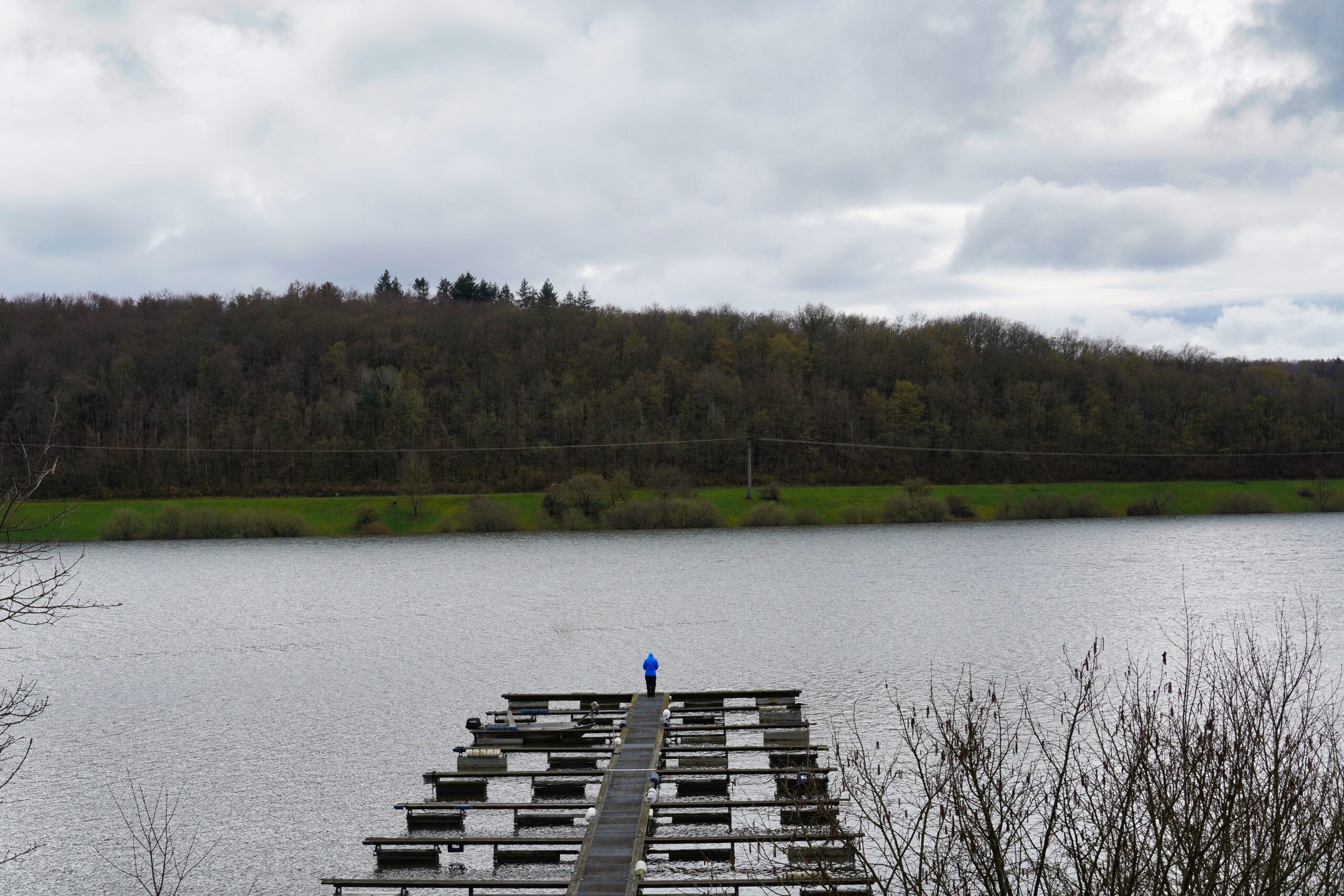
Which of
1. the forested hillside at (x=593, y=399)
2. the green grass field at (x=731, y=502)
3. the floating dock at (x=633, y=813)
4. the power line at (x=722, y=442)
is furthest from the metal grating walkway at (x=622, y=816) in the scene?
the power line at (x=722, y=442)

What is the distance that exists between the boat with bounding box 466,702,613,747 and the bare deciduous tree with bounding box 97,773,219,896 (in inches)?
249

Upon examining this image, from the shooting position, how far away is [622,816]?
62.8 feet

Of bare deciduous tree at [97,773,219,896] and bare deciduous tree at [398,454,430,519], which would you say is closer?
bare deciduous tree at [97,773,219,896]

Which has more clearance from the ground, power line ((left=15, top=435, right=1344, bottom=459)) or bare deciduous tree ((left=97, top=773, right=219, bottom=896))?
power line ((left=15, top=435, right=1344, bottom=459))

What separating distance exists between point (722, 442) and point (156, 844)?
344 feet

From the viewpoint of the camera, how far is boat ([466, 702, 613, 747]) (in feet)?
84.3

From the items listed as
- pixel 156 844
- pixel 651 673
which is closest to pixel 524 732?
pixel 651 673

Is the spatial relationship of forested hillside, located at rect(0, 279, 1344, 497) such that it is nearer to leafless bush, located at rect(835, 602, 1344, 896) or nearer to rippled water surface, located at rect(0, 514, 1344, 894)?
rippled water surface, located at rect(0, 514, 1344, 894)

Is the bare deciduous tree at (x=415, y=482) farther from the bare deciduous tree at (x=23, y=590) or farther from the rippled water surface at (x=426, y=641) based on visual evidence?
the bare deciduous tree at (x=23, y=590)

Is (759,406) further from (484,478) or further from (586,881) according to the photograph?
(586,881)

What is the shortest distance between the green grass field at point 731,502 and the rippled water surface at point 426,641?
14.9 m

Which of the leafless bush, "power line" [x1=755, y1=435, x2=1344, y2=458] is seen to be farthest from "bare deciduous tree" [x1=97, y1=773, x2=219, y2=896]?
"power line" [x1=755, y1=435, x2=1344, y2=458]

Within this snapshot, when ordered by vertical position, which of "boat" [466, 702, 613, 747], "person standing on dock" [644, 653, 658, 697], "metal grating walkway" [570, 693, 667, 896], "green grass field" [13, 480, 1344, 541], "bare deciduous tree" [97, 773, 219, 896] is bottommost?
"bare deciduous tree" [97, 773, 219, 896]

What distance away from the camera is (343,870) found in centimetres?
1855
